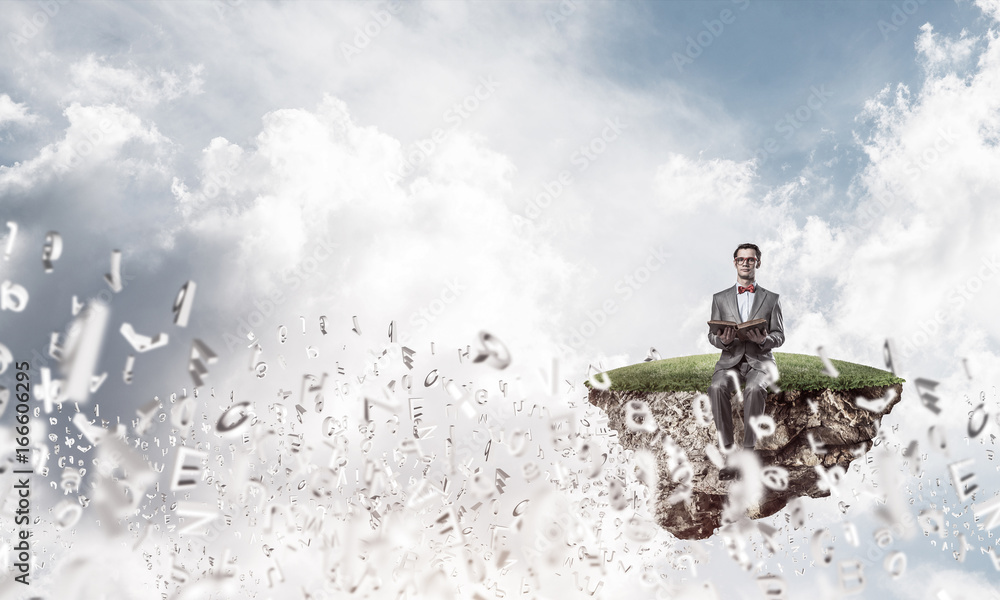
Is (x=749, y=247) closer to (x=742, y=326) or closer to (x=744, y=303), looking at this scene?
(x=744, y=303)

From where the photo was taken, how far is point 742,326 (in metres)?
6.39

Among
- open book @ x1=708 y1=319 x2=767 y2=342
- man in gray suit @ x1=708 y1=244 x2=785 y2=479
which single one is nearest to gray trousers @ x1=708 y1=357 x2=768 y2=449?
man in gray suit @ x1=708 y1=244 x2=785 y2=479

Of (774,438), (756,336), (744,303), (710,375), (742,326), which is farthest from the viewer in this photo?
(710,375)

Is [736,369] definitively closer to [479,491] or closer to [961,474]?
[961,474]

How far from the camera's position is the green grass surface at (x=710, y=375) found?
7.68m

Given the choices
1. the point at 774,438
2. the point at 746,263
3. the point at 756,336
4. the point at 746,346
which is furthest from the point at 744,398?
the point at 746,263

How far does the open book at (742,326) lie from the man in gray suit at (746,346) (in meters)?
0.06

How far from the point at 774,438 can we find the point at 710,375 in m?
1.01

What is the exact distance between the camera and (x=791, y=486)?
8.09m

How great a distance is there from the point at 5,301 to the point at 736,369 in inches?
252

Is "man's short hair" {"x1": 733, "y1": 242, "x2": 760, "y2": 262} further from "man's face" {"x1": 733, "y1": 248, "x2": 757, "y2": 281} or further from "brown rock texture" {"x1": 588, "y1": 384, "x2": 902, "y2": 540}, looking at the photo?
"brown rock texture" {"x1": 588, "y1": 384, "x2": 902, "y2": 540}

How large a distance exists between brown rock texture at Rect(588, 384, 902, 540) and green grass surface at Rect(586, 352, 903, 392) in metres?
0.08

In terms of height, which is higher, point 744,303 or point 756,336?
point 744,303

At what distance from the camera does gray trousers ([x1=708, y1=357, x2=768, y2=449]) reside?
6.71m
